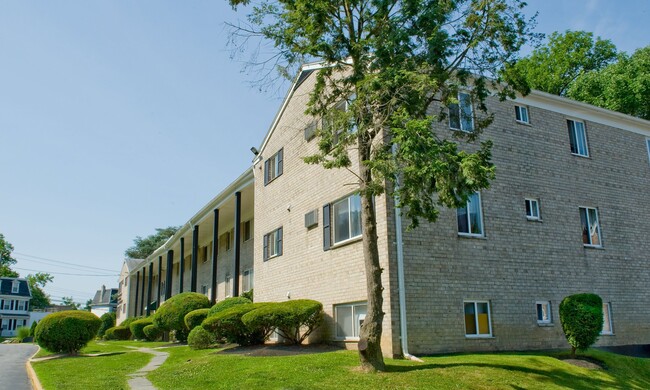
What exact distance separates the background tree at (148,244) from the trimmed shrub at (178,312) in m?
62.5

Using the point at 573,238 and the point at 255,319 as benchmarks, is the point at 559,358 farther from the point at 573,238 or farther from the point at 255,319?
the point at 255,319

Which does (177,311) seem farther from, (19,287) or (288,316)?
(19,287)

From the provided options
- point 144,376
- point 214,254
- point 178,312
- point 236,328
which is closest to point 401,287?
point 236,328

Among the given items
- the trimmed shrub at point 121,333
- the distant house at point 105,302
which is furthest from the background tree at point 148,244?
the trimmed shrub at point 121,333

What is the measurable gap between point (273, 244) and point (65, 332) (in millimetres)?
7995

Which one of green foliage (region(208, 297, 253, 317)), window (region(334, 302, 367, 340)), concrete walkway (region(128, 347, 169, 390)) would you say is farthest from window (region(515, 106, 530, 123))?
concrete walkway (region(128, 347, 169, 390))

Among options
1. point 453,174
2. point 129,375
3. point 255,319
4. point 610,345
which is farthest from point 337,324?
point 610,345

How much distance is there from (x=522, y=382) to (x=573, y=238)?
310 inches

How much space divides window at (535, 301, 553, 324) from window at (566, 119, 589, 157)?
577 centimetres

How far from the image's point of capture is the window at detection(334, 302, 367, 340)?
585 inches

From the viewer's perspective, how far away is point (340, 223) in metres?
16.4

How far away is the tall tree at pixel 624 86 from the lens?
104ft

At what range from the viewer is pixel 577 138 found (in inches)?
755

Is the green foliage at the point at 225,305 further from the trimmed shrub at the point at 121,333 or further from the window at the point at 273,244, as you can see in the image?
the trimmed shrub at the point at 121,333
